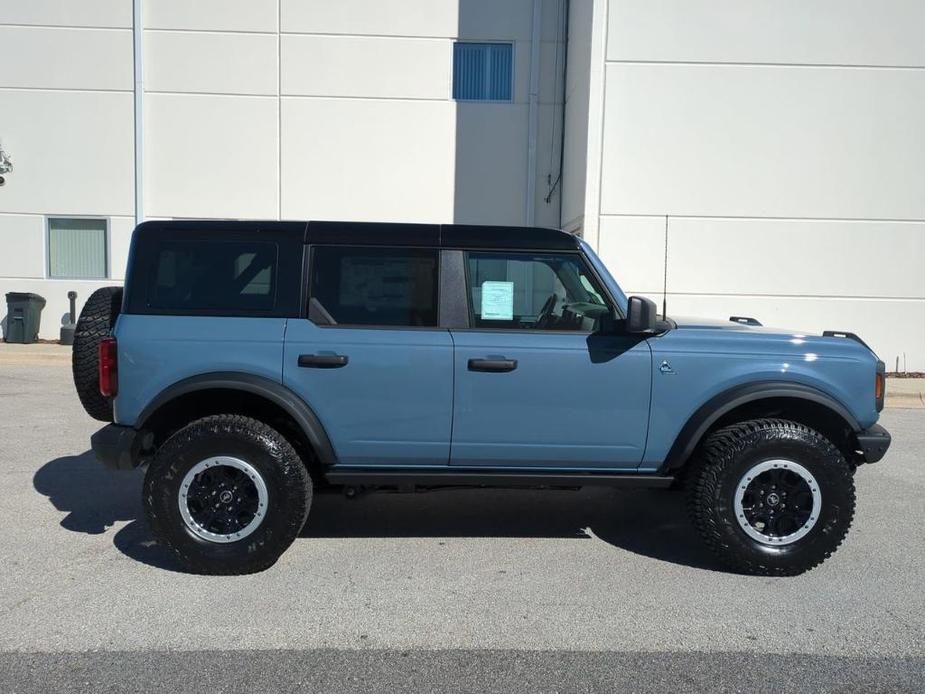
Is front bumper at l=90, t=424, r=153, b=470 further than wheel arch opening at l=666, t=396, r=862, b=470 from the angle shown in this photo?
No

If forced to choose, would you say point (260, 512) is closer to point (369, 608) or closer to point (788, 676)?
point (369, 608)

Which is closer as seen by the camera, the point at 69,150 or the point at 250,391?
the point at 250,391

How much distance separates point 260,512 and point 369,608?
2.82 ft

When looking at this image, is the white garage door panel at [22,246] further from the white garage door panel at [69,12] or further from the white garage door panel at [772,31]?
the white garage door panel at [772,31]

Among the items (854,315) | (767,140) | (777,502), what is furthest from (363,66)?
(777,502)

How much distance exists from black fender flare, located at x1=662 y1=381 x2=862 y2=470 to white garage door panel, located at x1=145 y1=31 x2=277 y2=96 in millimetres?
11832

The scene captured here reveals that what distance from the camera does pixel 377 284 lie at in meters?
4.30

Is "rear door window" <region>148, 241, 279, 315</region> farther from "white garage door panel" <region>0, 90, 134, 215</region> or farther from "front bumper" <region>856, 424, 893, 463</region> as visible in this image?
"white garage door panel" <region>0, 90, 134, 215</region>

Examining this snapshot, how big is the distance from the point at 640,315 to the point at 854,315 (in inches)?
375

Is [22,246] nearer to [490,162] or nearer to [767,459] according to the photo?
[490,162]

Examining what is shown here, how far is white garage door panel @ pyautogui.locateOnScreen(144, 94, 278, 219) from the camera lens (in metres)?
13.7

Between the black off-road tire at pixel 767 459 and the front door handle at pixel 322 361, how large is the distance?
2.18 meters

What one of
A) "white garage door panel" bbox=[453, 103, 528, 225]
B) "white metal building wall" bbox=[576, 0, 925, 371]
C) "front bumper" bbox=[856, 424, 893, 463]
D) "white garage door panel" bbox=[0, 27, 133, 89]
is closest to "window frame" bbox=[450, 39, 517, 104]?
"white garage door panel" bbox=[453, 103, 528, 225]

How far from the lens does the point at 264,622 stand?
11.7 feet
